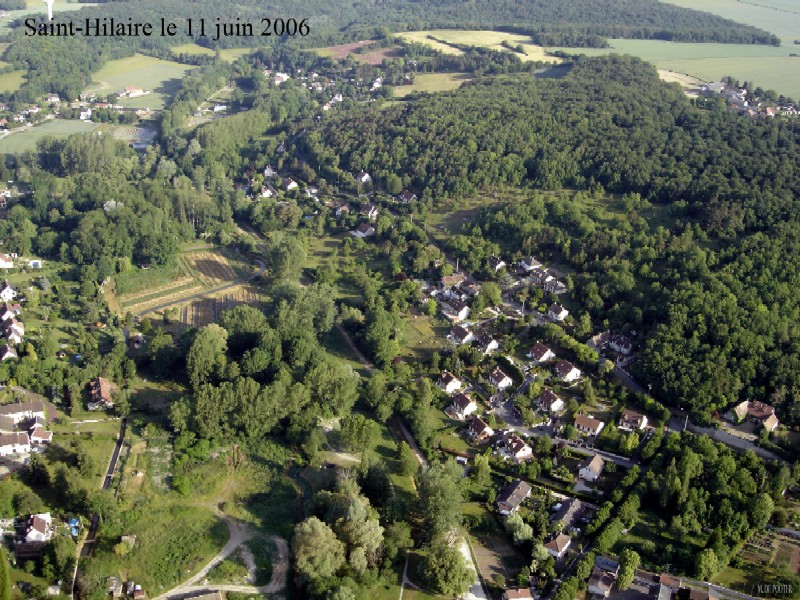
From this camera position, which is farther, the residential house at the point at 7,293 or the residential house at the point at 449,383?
the residential house at the point at 7,293

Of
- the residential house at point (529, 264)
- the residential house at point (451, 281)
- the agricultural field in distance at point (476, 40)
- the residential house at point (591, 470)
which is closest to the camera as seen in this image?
the residential house at point (591, 470)

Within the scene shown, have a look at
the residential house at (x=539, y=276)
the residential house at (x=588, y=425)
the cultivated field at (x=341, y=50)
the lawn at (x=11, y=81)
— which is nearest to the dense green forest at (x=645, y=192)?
the residential house at (x=539, y=276)

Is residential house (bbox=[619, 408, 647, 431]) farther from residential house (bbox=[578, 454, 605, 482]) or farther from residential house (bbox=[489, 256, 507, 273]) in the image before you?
residential house (bbox=[489, 256, 507, 273])

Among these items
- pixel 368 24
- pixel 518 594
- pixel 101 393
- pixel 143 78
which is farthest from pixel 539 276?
pixel 368 24

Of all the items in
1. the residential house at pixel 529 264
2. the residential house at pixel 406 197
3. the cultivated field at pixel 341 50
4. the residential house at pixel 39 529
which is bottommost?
the residential house at pixel 39 529

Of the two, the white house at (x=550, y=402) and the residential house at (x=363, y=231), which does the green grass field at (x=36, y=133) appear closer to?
the residential house at (x=363, y=231)

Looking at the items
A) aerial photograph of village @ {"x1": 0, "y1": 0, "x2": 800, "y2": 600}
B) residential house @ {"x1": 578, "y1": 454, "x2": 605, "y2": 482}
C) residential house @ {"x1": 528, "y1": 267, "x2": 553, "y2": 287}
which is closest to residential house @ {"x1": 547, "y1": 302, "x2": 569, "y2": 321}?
aerial photograph of village @ {"x1": 0, "y1": 0, "x2": 800, "y2": 600}

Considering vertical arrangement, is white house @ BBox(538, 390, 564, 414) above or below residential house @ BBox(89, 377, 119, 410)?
above

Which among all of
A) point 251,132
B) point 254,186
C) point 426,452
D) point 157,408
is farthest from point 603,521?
point 251,132
